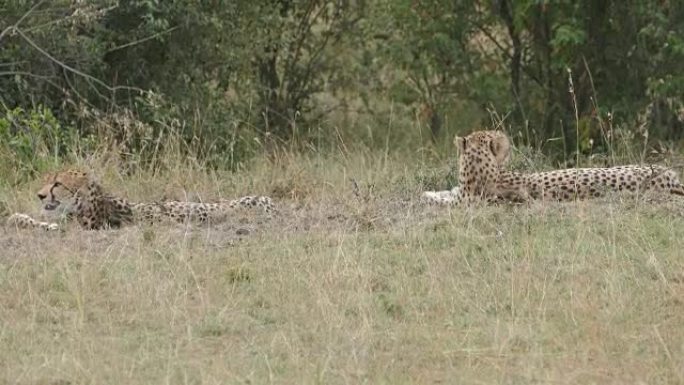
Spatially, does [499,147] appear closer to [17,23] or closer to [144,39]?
[144,39]

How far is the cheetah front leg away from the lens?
28.7 feet

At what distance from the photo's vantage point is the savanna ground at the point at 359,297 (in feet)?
19.3

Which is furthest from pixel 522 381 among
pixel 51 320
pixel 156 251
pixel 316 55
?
pixel 316 55

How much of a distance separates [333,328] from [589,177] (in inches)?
132

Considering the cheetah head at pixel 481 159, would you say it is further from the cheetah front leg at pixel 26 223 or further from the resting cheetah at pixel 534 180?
the cheetah front leg at pixel 26 223

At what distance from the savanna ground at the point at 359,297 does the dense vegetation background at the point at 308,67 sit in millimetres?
2546

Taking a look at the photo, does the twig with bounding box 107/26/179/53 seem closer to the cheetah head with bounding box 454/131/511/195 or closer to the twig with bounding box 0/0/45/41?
the twig with bounding box 0/0/45/41

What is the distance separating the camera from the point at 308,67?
53.1 feet

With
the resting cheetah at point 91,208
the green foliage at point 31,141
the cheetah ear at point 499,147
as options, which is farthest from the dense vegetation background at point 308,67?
the cheetah ear at point 499,147

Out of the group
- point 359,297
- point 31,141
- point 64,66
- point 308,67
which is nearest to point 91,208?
point 31,141

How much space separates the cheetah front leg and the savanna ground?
0.10m

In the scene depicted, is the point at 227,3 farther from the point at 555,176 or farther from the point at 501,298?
the point at 501,298

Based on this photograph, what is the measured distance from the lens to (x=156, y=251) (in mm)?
7805

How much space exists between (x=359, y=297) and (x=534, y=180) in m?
2.83
